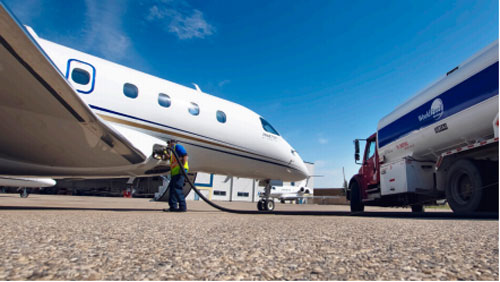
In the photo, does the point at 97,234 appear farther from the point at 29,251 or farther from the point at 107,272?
the point at 107,272

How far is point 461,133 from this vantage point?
647cm

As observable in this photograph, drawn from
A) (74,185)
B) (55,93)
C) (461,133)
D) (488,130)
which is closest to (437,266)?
(55,93)

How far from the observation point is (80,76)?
19.1 ft

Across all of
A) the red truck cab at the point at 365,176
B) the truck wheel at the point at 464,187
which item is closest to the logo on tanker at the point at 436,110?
the truck wheel at the point at 464,187

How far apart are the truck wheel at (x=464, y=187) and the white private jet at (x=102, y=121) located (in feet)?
14.2

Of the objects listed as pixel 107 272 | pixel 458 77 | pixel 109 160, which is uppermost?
pixel 458 77

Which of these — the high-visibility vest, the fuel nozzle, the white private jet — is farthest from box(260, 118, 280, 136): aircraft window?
the fuel nozzle

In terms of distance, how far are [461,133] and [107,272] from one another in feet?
24.1

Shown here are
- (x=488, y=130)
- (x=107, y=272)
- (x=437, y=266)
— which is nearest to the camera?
(x=107, y=272)

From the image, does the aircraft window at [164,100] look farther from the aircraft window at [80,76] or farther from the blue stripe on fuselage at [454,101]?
the blue stripe on fuselage at [454,101]

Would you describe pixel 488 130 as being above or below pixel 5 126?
above

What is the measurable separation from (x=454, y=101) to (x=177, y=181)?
21.0 ft

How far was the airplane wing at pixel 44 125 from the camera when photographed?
3868mm

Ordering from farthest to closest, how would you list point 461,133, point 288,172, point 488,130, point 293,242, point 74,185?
point 74,185, point 288,172, point 461,133, point 488,130, point 293,242
